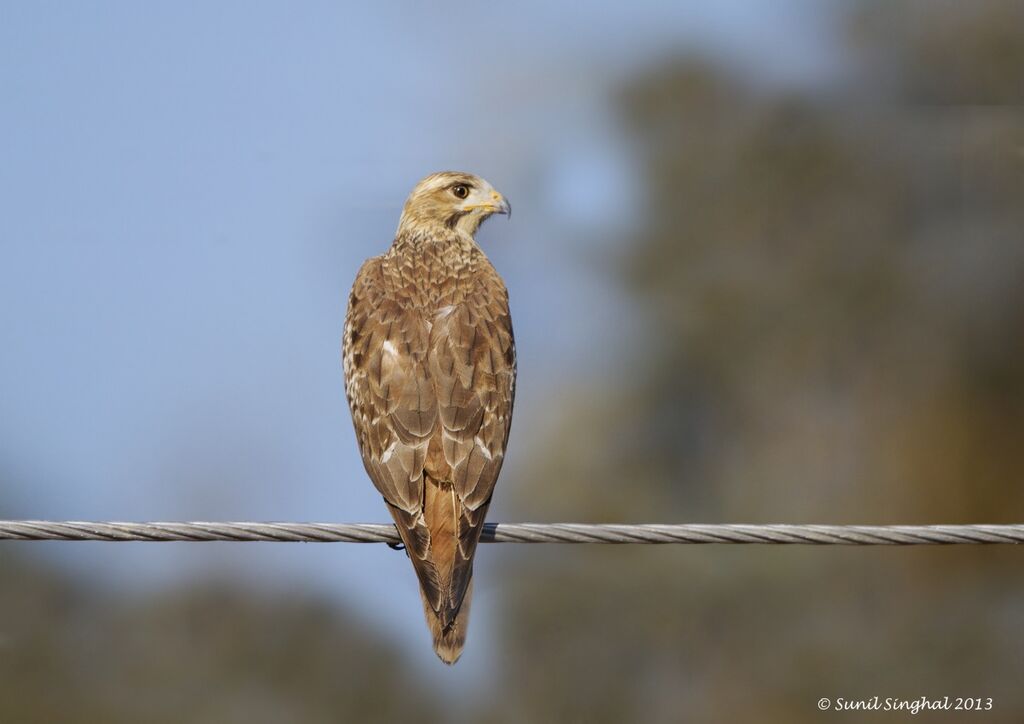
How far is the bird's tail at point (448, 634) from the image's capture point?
22.6 feet

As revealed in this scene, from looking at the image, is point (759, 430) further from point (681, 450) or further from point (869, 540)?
point (869, 540)

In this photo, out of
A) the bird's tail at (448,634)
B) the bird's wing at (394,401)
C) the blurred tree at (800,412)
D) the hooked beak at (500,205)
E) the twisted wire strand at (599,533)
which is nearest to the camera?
the twisted wire strand at (599,533)

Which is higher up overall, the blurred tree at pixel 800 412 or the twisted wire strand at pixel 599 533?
the blurred tree at pixel 800 412

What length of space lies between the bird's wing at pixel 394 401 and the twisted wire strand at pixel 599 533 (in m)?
1.18

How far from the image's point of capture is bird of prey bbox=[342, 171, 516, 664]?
6938mm

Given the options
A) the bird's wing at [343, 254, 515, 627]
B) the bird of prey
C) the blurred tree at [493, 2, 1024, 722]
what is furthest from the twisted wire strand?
the blurred tree at [493, 2, 1024, 722]

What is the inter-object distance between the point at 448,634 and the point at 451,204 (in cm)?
353

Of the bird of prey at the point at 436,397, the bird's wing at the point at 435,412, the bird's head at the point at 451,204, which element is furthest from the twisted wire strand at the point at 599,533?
the bird's head at the point at 451,204

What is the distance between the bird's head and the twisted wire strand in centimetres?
425

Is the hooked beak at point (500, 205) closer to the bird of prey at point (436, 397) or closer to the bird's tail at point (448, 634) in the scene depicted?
the bird of prey at point (436, 397)

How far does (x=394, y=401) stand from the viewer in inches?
298

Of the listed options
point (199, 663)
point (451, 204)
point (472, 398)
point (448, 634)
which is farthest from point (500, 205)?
point (199, 663)

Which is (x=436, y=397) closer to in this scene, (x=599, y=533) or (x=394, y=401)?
(x=394, y=401)

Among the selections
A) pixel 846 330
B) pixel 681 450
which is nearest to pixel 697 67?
pixel 846 330
